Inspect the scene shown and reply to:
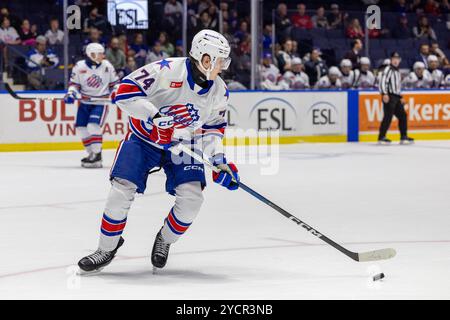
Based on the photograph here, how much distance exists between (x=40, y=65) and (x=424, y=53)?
6.49m

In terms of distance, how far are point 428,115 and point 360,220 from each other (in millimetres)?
9339

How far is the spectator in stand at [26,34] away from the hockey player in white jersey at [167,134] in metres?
9.22

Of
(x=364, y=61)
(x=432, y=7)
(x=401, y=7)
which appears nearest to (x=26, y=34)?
(x=364, y=61)

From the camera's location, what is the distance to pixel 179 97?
5.44 meters

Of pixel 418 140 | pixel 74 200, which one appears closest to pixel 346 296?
pixel 74 200

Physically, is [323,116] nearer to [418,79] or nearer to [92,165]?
[418,79]

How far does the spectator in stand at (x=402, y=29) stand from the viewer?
17.6 m

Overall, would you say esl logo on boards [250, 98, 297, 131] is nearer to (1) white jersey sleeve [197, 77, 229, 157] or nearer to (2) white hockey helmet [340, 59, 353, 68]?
(2) white hockey helmet [340, 59, 353, 68]

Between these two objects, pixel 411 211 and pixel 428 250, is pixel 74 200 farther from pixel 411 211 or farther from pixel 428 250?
pixel 428 250

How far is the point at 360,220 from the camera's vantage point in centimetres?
745

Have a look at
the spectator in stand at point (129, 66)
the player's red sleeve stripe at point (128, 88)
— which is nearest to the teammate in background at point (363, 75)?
the spectator in stand at point (129, 66)

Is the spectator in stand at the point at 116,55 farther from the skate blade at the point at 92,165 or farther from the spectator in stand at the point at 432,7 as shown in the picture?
the spectator in stand at the point at 432,7

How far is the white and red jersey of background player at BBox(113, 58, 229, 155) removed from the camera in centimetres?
538

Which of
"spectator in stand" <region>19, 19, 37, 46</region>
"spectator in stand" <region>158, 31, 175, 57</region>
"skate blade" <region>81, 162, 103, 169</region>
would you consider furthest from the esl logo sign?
"skate blade" <region>81, 162, 103, 169</region>
